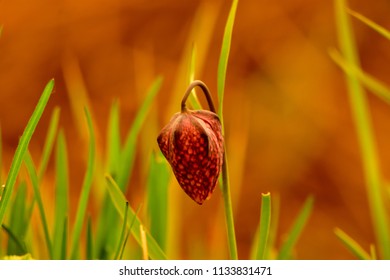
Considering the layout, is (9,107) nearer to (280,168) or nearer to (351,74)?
(280,168)

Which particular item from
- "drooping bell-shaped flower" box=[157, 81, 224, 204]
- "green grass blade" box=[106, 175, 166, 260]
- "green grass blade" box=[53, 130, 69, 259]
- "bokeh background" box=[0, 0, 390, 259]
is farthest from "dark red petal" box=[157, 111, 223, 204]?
"bokeh background" box=[0, 0, 390, 259]

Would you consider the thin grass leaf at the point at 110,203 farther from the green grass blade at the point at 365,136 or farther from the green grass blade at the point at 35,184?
the green grass blade at the point at 365,136

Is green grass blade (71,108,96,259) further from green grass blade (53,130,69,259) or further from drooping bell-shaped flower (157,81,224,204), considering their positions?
drooping bell-shaped flower (157,81,224,204)

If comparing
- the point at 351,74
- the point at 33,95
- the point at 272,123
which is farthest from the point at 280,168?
the point at 351,74

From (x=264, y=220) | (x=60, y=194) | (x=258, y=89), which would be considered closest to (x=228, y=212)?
(x=264, y=220)

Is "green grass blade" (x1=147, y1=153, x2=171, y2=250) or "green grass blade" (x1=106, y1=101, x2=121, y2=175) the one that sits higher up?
"green grass blade" (x1=106, y1=101, x2=121, y2=175)

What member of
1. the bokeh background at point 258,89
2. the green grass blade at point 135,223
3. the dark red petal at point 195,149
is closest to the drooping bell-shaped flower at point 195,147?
the dark red petal at point 195,149
